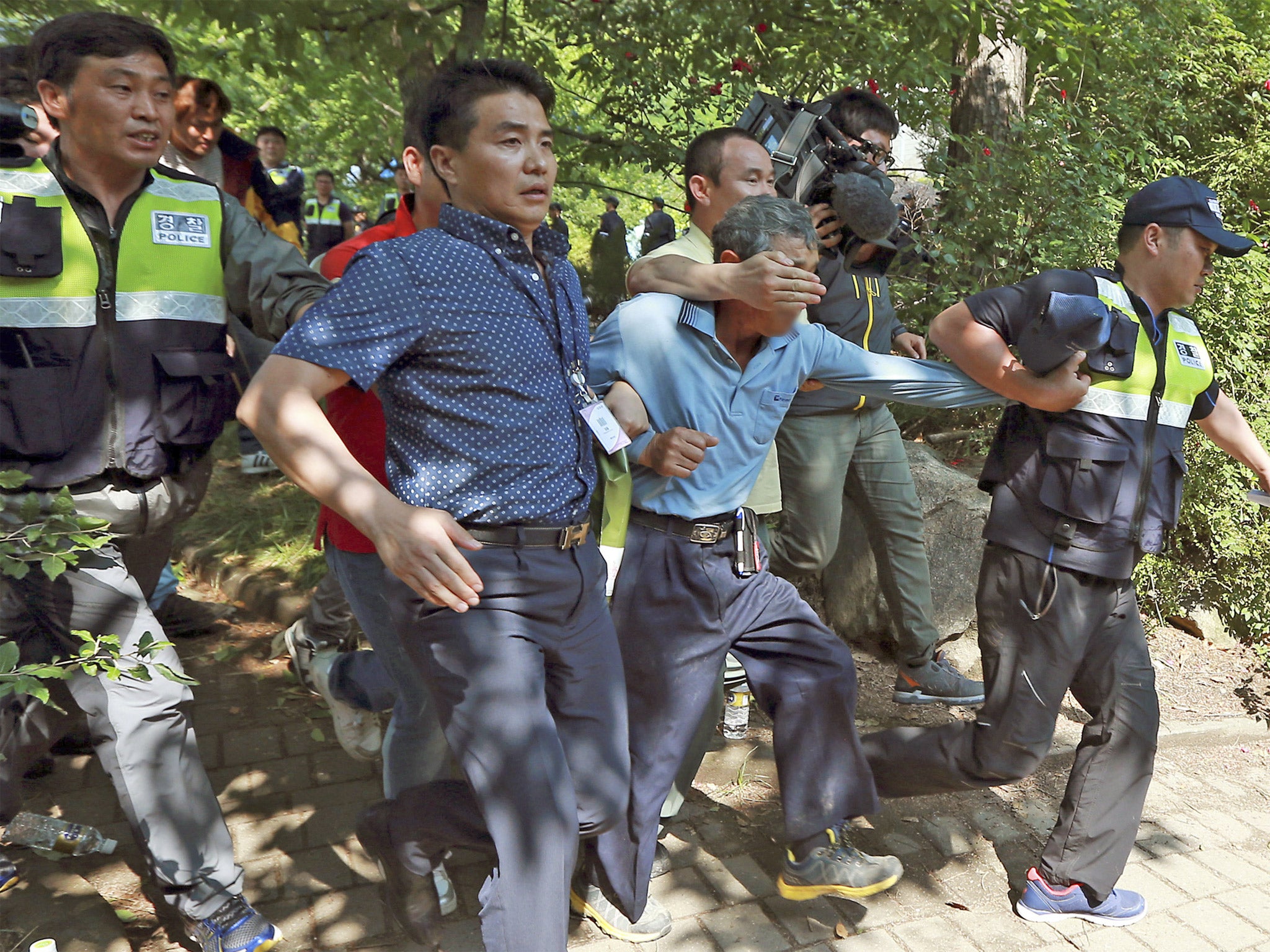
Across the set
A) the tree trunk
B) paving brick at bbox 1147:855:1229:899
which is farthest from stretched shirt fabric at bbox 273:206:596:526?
the tree trunk

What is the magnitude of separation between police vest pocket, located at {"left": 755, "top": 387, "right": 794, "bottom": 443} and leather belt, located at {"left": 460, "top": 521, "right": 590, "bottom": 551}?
770 millimetres

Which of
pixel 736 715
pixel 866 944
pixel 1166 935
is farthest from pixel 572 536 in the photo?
pixel 1166 935

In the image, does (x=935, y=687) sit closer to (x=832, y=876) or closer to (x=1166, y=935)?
(x=1166, y=935)

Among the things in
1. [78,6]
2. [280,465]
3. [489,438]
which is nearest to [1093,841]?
[489,438]

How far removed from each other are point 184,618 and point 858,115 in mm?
3649

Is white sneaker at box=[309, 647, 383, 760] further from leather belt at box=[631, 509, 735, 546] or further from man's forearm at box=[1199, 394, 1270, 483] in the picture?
man's forearm at box=[1199, 394, 1270, 483]

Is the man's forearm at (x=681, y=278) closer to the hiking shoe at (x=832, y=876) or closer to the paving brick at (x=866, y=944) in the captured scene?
the hiking shoe at (x=832, y=876)

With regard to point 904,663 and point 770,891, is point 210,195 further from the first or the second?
point 904,663

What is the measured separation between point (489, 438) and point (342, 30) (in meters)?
3.28

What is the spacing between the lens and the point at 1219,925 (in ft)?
10.6

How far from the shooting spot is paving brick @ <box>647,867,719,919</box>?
3.16 metres

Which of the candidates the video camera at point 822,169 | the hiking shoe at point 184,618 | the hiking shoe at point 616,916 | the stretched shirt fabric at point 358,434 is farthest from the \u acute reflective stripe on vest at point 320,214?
the hiking shoe at point 616,916

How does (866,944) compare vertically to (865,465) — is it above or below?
below

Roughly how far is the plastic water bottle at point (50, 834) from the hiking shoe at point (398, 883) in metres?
0.84
